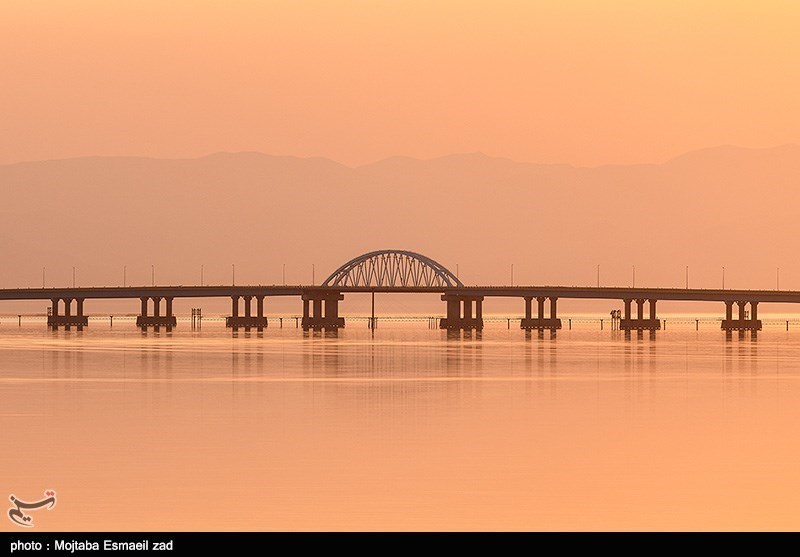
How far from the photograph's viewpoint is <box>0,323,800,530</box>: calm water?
3088cm

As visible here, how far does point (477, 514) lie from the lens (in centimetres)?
3080

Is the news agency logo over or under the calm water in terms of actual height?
over

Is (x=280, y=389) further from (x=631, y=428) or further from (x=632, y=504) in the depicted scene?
(x=632, y=504)

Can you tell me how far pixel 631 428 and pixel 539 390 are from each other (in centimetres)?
2343

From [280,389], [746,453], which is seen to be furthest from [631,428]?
[280,389]

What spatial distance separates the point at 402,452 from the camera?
4262 centimetres

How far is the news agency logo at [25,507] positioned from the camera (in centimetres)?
2877

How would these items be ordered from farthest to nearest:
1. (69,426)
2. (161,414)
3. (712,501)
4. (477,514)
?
(161,414) < (69,426) < (712,501) < (477,514)

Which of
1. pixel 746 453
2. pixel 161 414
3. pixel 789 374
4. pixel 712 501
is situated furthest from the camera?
pixel 789 374

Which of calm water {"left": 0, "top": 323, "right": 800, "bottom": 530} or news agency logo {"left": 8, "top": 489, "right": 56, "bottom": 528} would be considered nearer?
news agency logo {"left": 8, "top": 489, "right": 56, "bottom": 528}

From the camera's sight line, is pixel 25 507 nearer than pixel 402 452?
Yes

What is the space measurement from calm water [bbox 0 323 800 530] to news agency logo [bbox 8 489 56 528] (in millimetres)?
244

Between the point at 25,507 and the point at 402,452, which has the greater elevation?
the point at 25,507

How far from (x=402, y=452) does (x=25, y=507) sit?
14.3 metres
